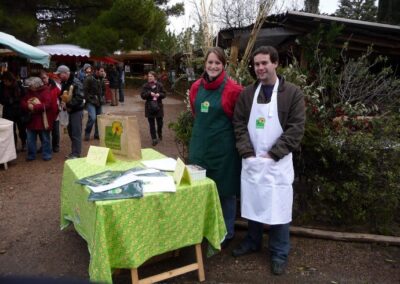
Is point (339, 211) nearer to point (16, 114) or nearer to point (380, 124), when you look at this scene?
point (380, 124)

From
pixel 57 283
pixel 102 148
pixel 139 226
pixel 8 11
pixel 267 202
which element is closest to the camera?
pixel 57 283

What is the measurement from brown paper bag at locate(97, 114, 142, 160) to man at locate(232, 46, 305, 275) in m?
0.89

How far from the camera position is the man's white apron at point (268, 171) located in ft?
9.70

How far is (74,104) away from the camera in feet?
20.6

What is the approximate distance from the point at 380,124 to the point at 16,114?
599cm

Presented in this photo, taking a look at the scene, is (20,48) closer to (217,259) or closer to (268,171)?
(217,259)

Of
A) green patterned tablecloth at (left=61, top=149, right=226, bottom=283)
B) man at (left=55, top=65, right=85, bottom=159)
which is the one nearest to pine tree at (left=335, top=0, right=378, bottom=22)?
man at (left=55, top=65, right=85, bottom=159)

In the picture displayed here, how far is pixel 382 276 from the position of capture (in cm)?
319

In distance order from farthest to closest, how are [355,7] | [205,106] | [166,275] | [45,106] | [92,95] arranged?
[355,7] → [92,95] → [45,106] → [205,106] → [166,275]

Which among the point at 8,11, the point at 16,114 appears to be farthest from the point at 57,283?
the point at 8,11

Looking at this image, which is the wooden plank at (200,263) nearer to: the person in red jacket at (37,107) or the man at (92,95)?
the person in red jacket at (37,107)

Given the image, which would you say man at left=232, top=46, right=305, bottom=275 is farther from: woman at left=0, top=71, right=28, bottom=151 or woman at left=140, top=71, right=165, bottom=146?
woman at left=0, top=71, right=28, bottom=151

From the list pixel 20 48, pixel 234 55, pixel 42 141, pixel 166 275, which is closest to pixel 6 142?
pixel 42 141

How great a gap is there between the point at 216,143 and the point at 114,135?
3.01 ft
